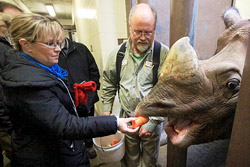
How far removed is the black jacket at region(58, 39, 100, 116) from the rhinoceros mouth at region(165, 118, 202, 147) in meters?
1.68

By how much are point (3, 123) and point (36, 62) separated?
1297 millimetres

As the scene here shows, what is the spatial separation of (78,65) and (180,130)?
2.07 metres

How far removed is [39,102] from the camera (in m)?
1.05

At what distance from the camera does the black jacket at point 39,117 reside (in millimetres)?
1041

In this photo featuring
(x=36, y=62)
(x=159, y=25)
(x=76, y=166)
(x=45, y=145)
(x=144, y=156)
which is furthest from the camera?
(x=159, y=25)

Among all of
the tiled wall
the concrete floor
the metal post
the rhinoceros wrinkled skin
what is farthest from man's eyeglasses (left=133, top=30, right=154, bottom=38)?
the concrete floor

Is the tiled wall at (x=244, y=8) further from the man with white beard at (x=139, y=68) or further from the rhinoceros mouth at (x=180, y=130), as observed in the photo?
the rhinoceros mouth at (x=180, y=130)

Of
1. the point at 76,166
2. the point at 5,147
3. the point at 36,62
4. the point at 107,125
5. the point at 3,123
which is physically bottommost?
the point at 5,147

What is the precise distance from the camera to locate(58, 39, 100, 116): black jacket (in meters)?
2.54

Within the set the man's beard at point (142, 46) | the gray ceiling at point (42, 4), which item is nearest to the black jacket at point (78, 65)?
the man's beard at point (142, 46)

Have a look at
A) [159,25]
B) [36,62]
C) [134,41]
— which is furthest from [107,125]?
[159,25]

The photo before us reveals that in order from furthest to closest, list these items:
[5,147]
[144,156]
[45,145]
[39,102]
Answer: [5,147]
[144,156]
[45,145]
[39,102]

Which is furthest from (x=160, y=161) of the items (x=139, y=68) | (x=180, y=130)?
(x=139, y=68)

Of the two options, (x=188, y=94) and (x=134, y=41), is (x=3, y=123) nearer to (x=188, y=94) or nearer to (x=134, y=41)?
(x=134, y=41)
